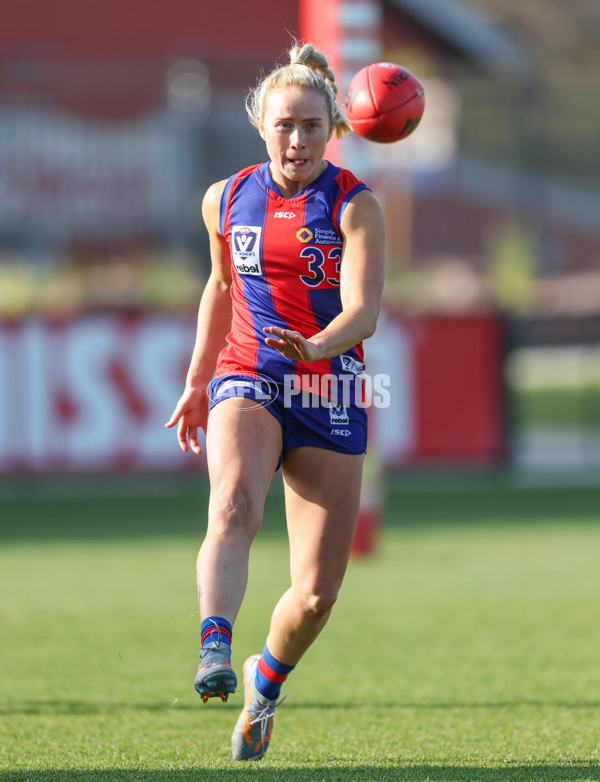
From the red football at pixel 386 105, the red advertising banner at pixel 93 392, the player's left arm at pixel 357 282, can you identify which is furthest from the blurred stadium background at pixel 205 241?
the player's left arm at pixel 357 282

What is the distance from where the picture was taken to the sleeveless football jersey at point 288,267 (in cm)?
441

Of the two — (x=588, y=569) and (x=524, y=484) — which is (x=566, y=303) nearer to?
(x=524, y=484)

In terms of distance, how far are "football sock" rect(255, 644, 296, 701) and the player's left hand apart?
1.30 meters

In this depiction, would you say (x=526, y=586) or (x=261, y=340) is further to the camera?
(x=526, y=586)

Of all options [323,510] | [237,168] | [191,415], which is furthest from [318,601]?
[237,168]

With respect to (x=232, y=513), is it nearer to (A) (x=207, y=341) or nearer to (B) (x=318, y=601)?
(B) (x=318, y=601)

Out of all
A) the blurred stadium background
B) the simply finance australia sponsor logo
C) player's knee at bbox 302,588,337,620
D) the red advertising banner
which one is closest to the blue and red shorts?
the simply finance australia sponsor logo

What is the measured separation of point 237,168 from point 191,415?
1388 centimetres

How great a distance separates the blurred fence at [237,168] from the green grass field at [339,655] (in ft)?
11.9

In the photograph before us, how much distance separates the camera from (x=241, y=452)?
4246mm

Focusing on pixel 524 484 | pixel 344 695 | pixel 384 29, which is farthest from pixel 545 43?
pixel 344 695

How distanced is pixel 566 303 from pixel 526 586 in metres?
10.7

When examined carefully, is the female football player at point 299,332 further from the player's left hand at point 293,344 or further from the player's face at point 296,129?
the player's left hand at point 293,344

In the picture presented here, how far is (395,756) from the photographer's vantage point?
4.63m
